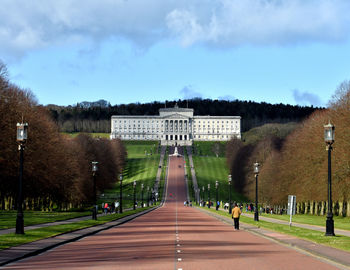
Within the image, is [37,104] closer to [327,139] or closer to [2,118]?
[2,118]

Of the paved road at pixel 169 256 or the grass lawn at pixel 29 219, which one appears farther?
the grass lawn at pixel 29 219

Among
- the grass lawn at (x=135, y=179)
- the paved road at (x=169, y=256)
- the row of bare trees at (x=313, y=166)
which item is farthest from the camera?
the grass lawn at (x=135, y=179)

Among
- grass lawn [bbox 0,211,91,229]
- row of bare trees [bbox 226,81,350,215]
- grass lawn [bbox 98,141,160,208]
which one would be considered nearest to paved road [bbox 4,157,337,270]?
grass lawn [bbox 0,211,91,229]

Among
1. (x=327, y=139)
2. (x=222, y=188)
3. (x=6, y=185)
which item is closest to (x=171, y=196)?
(x=222, y=188)

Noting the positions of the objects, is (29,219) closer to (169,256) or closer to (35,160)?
(35,160)

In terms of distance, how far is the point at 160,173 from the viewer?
172 metres

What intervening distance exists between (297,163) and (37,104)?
3687cm

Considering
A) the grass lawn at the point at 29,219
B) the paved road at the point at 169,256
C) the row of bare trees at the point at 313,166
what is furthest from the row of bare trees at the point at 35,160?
the paved road at the point at 169,256

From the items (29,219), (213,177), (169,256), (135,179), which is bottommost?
(29,219)

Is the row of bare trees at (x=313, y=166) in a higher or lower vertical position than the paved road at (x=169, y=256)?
higher

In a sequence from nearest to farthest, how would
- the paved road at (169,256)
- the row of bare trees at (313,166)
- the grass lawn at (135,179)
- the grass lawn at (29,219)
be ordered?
the paved road at (169,256) → the grass lawn at (29,219) → the row of bare trees at (313,166) → the grass lawn at (135,179)

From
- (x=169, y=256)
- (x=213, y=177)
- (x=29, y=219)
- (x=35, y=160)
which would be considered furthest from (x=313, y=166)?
(x=213, y=177)

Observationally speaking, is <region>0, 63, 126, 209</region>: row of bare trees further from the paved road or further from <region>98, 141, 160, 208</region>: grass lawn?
the paved road

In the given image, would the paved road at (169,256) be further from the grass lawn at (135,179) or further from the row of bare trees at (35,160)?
the grass lawn at (135,179)
